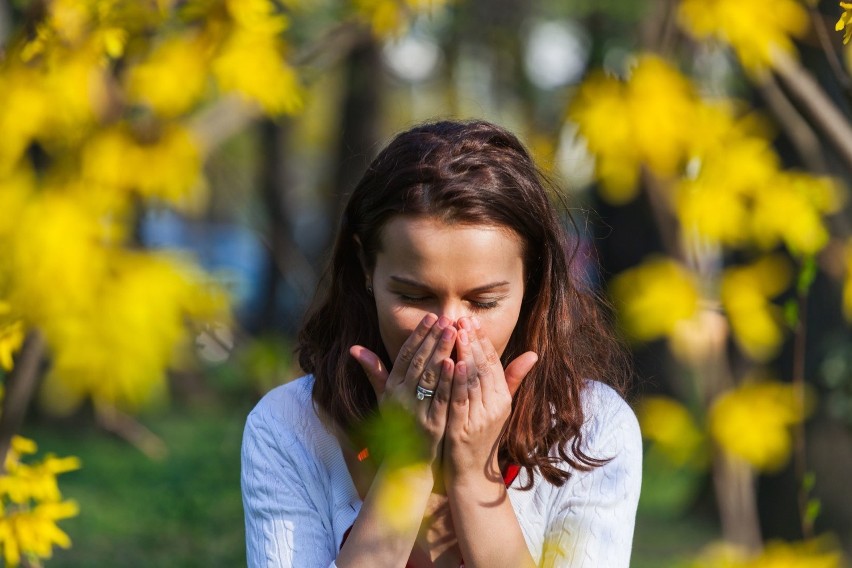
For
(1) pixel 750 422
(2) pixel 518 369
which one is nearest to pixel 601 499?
(2) pixel 518 369

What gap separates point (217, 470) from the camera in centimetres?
446

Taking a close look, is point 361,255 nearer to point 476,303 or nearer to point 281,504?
→ point 476,303

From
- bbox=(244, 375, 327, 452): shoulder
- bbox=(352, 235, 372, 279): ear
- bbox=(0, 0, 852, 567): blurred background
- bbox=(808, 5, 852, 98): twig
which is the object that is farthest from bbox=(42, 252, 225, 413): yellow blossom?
bbox=(808, 5, 852, 98): twig

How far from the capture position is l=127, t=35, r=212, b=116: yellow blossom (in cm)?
270

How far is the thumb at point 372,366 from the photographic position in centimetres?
207

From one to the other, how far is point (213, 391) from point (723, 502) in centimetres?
870

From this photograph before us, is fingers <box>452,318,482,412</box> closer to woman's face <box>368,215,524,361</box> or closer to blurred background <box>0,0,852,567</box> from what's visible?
woman's face <box>368,215,524,361</box>

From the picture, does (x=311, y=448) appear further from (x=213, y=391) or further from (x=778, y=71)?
(x=213, y=391)

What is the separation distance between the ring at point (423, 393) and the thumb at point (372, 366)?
0.34ft

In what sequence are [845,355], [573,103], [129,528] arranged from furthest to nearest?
[129,528]
[845,355]
[573,103]

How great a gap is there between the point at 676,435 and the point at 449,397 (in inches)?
47.8

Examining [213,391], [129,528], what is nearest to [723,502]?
[129,528]

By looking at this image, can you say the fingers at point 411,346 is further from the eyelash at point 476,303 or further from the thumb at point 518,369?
the thumb at point 518,369

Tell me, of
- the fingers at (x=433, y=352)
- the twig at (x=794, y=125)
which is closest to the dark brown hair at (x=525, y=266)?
the fingers at (x=433, y=352)
